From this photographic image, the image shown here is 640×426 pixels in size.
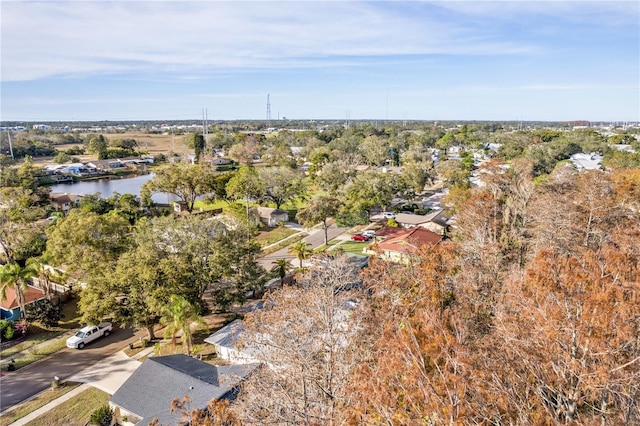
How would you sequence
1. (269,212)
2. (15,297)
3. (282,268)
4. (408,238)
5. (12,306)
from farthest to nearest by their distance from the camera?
(269,212) → (408,238) → (282,268) → (15,297) → (12,306)

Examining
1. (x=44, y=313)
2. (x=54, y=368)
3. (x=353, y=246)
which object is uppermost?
(x=353, y=246)

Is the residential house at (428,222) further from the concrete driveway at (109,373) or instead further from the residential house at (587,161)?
the residential house at (587,161)

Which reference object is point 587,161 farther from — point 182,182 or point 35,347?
point 35,347

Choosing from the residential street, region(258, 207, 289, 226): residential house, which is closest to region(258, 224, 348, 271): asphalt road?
region(258, 207, 289, 226): residential house

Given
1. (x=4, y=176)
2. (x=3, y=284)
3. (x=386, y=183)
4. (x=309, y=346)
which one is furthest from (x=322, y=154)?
(x=309, y=346)

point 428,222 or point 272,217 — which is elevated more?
point 428,222

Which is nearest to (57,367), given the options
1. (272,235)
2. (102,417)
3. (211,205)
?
(102,417)
